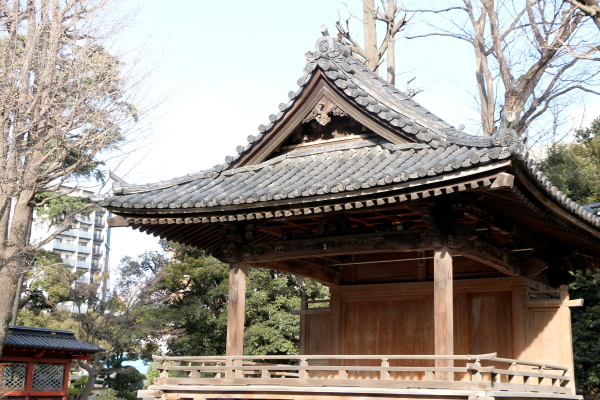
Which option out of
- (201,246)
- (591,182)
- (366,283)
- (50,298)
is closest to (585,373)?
(591,182)

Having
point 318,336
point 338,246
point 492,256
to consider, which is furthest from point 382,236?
point 318,336

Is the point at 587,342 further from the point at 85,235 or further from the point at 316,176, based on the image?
the point at 85,235

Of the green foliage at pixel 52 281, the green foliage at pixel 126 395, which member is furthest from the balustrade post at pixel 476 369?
the green foliage at pixel 52 281

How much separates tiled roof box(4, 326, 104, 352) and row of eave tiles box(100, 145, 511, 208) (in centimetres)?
990

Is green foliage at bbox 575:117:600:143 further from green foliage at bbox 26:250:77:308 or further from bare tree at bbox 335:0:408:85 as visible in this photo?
green foliage at bbox 26:250:77:308

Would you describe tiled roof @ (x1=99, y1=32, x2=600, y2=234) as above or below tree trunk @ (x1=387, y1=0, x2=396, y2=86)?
below

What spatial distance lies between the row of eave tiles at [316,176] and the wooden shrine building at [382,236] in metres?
0.03

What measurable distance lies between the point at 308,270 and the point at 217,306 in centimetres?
1404

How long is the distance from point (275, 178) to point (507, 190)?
3.84 meters

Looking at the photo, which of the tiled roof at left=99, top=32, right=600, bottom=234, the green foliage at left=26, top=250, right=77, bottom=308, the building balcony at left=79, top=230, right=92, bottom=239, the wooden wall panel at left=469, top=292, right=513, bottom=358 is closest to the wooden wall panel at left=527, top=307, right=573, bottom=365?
the wooden wall panel at left=469, top=292, right=513, bottom=358

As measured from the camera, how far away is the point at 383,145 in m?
10.8

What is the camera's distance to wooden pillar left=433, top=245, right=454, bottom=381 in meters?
9.04

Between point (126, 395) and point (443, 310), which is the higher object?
point (443, 310)

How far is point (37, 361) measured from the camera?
20031 mm
